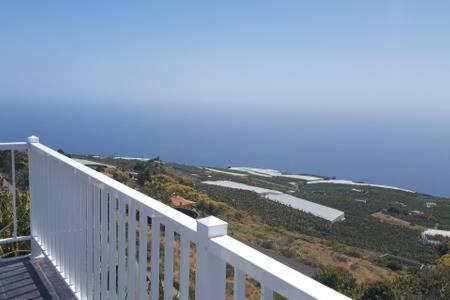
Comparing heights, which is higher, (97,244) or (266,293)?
(266,293)

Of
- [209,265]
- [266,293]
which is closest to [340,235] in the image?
[209,265]

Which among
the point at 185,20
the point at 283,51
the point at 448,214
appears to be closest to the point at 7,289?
the point at 185,20

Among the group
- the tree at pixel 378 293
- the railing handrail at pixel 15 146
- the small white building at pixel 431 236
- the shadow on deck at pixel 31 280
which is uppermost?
the railing handrail at pixel 15 146

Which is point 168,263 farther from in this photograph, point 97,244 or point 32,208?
point 32,208

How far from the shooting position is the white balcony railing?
118cm

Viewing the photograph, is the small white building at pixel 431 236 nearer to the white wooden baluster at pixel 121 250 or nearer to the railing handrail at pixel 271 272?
the white wooden baluster at pixel 121 250

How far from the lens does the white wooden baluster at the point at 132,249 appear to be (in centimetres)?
186

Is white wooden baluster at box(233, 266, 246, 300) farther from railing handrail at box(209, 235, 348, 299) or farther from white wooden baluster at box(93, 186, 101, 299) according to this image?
white wooden baluster at box(93, 186, 101, 299)

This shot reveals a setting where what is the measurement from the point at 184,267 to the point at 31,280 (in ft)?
7.69

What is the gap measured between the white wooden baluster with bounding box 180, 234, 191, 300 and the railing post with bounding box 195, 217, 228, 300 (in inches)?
2.6

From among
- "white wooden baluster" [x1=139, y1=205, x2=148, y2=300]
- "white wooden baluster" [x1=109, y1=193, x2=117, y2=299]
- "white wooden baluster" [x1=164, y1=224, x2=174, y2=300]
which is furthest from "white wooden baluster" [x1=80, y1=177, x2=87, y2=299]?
"white wooden baluster" [x1=164, y1=224, x2=174, y2=300]

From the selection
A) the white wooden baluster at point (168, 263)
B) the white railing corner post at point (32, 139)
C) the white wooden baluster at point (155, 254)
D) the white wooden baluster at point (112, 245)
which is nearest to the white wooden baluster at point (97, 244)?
the white wooden baluster at point (112, 245)

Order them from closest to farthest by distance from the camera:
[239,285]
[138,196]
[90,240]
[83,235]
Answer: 1. [239,285]
2. [138,196]
3. [90,240]
4. [83,235]

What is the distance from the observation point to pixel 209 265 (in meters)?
1.32
